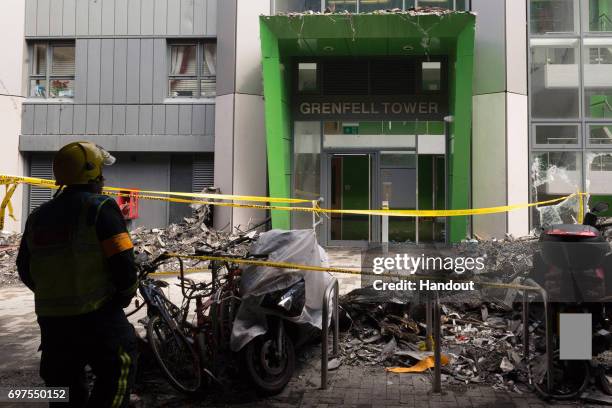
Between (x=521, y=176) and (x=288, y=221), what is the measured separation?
575 cm

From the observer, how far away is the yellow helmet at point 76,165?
2740 mm

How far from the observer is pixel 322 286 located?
4.81 meters

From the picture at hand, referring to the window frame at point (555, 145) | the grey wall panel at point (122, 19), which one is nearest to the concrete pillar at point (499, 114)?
the window frame at point (555, 145)

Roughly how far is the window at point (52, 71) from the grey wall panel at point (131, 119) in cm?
183

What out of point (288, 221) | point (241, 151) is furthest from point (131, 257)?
point (241, 151)

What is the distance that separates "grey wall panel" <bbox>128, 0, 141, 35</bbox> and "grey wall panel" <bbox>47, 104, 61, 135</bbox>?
303cm

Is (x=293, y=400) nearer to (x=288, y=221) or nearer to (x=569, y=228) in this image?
(x=569, y=228)

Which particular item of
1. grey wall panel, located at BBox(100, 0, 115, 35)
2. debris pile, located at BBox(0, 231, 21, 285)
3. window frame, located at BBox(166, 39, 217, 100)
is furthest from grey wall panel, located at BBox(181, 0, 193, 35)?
debris pile, located at BBox(0, 231, 21, 285)

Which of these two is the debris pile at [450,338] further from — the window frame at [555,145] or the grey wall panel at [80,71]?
the grey wall panel at [80,71]

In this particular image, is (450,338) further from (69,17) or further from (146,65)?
(69,17)

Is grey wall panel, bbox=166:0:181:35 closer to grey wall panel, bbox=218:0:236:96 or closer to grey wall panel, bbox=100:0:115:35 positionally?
grey wall panel, bbox=218:0:236:96

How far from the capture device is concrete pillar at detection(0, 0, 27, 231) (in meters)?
14.5

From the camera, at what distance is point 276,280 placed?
420cm

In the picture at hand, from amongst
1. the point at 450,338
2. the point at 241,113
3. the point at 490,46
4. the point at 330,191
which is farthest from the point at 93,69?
the point at 450,338
